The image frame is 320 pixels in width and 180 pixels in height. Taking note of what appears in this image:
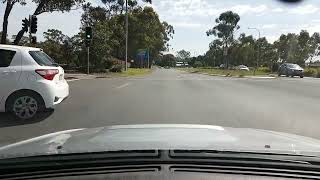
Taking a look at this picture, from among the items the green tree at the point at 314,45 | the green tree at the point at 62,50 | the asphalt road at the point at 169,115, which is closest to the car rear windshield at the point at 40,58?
the asphalt road at the point at 169,115

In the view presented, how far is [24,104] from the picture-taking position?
12.9 metres

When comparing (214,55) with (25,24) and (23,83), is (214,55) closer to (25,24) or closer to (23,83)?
(25,24)

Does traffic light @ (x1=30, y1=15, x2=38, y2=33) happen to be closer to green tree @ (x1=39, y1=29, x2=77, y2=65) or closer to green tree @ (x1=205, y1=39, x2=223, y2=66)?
green tree @ (x1=39, y1=29, x2=77, y2=65)

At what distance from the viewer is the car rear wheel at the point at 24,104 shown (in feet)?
42.1

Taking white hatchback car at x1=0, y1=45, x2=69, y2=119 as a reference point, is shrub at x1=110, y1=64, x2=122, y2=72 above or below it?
below

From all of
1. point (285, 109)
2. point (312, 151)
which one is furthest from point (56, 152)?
point (285, 109)

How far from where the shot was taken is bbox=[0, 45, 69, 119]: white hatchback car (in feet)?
41.9

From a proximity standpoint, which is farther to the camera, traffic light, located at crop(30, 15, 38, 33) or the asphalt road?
traffic light, located at crop(30, 15, 38, 33)

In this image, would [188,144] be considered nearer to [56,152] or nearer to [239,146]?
[239,146]

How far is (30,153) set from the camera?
3.24m

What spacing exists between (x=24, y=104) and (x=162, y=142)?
10011 millimetres

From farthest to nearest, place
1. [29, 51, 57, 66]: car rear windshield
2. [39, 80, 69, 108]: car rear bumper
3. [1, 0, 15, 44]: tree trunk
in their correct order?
[1, 0, 15, 44]: tree trunk
[29, 51, 57, 66]: car rear windshield
[39, 80, 69, 108]: car rear bumper

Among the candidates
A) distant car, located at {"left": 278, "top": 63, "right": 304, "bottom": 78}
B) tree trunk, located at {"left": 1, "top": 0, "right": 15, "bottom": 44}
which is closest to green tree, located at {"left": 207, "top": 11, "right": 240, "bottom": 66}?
distant car, located at {"left": 278, "top": 63, "right": 304, "bottom": 78}

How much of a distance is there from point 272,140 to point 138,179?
1.38 m
